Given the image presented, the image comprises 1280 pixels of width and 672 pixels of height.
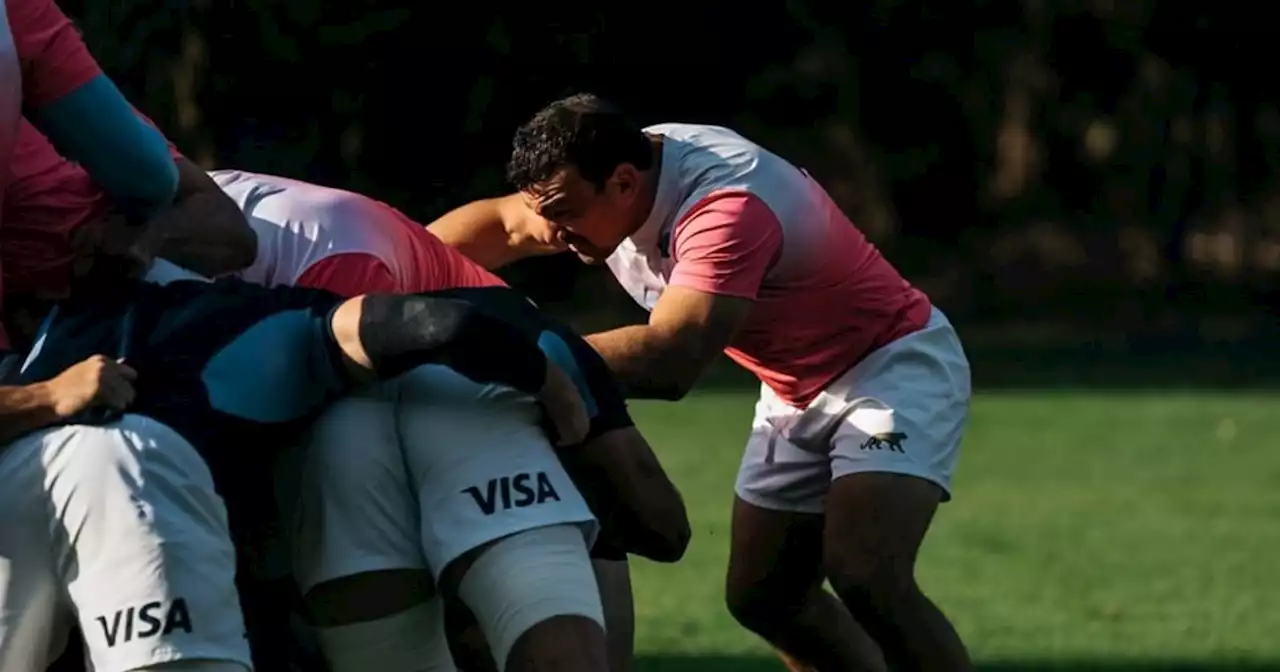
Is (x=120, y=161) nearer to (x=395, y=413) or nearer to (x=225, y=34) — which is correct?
(x=395, y=413)

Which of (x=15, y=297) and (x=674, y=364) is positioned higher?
(x=15, y=297)

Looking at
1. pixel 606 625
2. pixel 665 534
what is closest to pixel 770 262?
pixel 606 625

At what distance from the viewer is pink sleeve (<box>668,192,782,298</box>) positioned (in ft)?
16.7

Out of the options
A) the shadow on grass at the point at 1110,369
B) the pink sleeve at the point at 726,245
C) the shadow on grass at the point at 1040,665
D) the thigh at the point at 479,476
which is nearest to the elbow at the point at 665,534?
the thigh at the point at 479,476

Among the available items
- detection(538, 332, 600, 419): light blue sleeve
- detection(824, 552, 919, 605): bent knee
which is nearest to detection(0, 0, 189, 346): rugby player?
detection(538, 332, 600, 419): light blue sleeve

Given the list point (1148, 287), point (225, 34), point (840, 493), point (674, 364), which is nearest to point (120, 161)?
point (674, 364)

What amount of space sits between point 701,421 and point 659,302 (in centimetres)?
742

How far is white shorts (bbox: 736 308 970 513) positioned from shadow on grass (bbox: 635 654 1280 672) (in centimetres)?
86

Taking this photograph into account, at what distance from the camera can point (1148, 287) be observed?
19328mm

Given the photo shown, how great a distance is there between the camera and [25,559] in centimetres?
340

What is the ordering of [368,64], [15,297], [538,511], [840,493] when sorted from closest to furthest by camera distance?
[538,511] < [15,297] < [840,493] < [368,64]

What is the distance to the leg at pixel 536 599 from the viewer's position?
346cm

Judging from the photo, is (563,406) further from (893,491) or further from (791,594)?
(791,594)

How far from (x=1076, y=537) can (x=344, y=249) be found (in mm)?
5308
